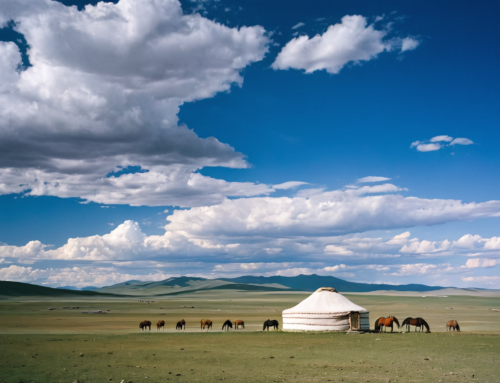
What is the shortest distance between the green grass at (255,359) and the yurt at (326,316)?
3069 millimetres

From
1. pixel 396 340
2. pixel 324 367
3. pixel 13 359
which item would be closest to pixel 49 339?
pixel 13 359

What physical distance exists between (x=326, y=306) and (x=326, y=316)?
1132mm

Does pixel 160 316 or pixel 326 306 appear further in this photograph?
pixel 160 316

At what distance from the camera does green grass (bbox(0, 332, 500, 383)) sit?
45.8 ft

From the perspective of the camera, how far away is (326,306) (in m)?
30.9

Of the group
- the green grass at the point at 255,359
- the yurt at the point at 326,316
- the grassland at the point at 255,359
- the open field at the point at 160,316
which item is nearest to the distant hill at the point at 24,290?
the open field at the point at 160,316

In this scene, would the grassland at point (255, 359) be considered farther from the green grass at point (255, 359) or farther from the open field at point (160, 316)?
the open field at point (160, 316)

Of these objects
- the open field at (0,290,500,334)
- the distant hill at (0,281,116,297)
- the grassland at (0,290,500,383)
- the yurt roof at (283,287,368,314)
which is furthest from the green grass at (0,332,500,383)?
the distant hill at (0,281,116,297)

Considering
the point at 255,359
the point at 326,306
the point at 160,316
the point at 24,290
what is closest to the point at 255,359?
the point at 255,359

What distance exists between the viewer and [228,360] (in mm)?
17609

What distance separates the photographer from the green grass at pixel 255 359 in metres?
14.0

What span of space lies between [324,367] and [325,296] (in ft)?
53.8

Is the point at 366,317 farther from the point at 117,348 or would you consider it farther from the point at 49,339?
the point at 49,339

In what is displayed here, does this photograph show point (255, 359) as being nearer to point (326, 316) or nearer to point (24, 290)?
point (326, 316)
